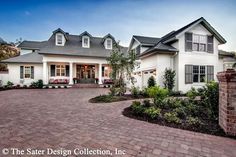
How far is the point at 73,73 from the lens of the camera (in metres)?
21.2

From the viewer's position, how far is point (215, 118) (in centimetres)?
488

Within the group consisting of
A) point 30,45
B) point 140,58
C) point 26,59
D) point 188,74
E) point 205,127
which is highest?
point 30,45

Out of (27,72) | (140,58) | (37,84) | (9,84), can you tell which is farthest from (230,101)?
(9,84)

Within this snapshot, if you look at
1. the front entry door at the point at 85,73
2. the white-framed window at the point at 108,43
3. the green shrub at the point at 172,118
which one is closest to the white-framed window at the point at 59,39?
the front entry door at the point at 85,73

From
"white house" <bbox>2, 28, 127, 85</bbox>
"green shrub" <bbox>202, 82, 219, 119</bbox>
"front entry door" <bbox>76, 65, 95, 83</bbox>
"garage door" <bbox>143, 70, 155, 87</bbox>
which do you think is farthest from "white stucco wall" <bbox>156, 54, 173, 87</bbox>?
"front entry door" <bbox>76, 65, 95, 83</bbox>

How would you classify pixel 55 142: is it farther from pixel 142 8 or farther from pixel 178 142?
pixel 142 8

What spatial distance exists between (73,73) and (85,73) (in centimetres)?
172

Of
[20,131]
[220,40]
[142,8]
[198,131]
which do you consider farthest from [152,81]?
[20,131]

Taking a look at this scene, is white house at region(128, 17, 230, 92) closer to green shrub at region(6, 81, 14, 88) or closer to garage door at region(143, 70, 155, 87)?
garage door at region(143, 70, 155, 87)

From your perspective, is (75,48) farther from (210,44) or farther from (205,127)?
(205,127)

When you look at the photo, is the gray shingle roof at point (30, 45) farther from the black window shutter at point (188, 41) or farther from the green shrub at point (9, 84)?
→ the black window shutter at point (188, 41)

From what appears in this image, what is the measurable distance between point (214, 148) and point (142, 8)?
1238 cm

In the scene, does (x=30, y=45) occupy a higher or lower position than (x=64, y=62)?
higher

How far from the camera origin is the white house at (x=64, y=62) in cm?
1867
